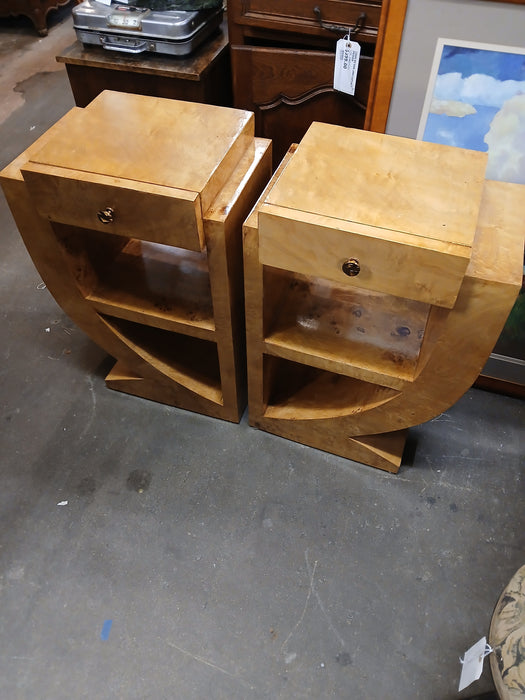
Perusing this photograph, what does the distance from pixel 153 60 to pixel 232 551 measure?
66.4 inches

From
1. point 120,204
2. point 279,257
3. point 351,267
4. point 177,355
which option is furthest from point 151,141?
point 177,355

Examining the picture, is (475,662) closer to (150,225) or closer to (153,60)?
(150,225)

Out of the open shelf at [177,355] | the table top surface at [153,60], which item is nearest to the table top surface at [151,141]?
the open shelf at [177,355]

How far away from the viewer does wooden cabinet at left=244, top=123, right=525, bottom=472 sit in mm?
1041

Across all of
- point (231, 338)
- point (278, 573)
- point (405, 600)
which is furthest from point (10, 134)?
point (405, 600)

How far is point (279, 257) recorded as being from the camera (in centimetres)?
114

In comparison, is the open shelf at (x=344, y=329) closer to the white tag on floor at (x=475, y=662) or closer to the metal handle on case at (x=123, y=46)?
the white tag on floor at (x=475, y=662)

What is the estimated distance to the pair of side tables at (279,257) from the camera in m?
1.07

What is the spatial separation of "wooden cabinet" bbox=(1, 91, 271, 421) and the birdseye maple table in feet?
2.07

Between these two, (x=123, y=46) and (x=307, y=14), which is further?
(x=123, y=46)

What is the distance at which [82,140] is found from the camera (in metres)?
1.26

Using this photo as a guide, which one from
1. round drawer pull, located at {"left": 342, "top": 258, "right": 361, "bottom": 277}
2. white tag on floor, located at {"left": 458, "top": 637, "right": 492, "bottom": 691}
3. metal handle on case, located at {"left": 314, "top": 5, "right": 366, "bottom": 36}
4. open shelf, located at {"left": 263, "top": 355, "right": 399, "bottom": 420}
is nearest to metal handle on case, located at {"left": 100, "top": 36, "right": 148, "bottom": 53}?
metal handle on case, located at {"left": 314, "top": 5, "right": 366, "bottom": 36}

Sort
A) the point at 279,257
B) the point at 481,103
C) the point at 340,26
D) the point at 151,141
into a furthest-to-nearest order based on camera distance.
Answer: the point at 340,26 < the point at 481,103 < the point at 151,141 < the point at 279,257

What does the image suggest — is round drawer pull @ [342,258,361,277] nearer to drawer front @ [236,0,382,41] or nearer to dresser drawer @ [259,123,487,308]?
dresser drawer @ [259,123,487,308]
